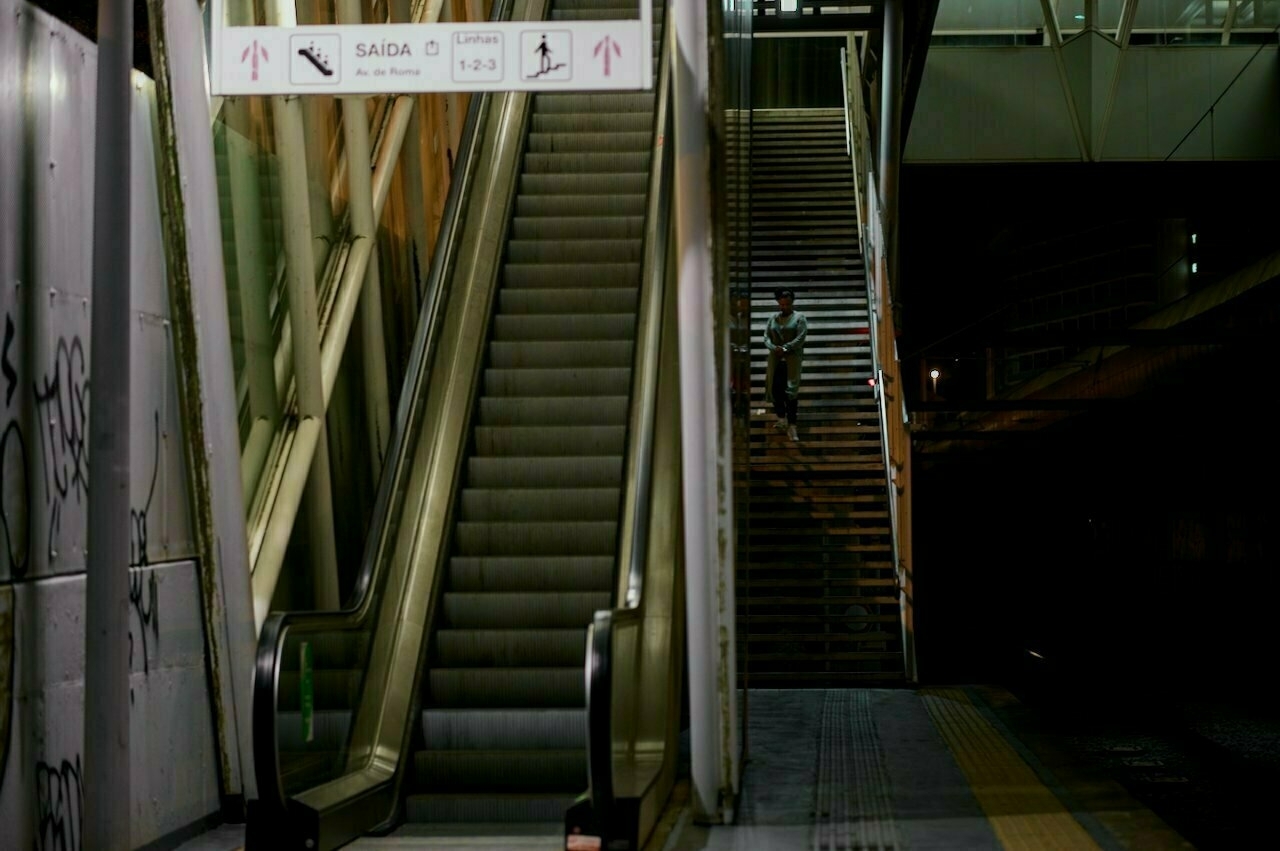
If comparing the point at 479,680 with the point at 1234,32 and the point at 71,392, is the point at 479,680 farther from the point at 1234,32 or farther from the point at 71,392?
the point at 1234,32

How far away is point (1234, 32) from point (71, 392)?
1641cm

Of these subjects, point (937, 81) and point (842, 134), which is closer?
point (937, 81)

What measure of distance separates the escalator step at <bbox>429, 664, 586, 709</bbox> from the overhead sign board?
3.10 m

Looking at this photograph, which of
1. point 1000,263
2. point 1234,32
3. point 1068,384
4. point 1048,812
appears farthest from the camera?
point 1000,263

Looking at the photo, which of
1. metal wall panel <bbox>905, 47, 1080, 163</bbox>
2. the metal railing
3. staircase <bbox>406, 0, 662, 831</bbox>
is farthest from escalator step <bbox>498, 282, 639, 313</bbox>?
metal wall panel <bbox>905, 47, 1080, 163</bbox>

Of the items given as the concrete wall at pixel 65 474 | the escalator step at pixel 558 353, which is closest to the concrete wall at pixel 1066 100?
the escalator step at pixel 558 353

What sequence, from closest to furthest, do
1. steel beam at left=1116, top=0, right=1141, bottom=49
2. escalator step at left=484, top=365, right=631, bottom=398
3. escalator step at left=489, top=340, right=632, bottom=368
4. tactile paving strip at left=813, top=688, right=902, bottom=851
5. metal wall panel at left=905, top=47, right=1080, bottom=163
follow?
tactile paving strip at left=813, top=688, right=902, bottom=851 → escalator step at left=484, top=365, right=631, bottom=398 → escalator step at left=489, top=340, right=632, bottom=368 → steel beam at left=1116, top=0, right=1141, bottom=49 → metal wall panel at left=905, top=47, right=1080, bottom=163

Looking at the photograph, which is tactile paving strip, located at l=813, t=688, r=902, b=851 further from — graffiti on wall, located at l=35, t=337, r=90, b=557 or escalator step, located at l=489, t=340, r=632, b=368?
graffiti on wall, located at l=35, t=337, r=90, b=557

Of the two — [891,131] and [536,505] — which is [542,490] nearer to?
[536,505]

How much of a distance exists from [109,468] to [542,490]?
12.0 feet

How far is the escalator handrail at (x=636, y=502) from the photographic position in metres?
5.29

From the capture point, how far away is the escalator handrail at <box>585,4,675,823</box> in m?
5.29

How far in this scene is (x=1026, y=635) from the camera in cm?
2145

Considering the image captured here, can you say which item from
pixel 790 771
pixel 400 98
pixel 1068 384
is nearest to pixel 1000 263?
pixel 1068 384
